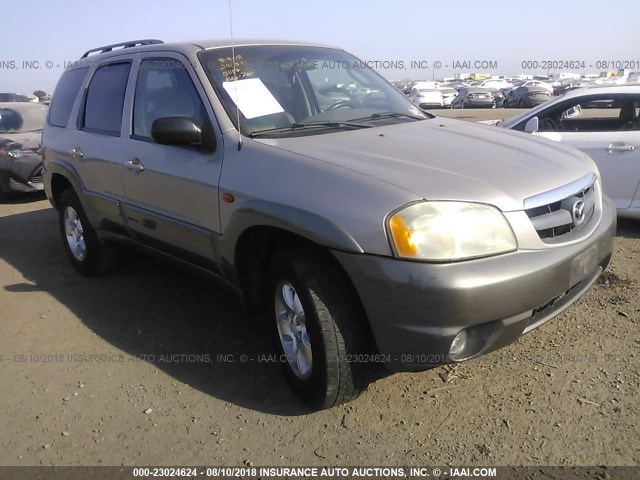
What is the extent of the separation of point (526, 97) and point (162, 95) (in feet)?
82.1

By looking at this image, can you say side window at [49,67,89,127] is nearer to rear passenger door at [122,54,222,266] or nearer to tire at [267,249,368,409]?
rear passenger door at [122,54,222,266]

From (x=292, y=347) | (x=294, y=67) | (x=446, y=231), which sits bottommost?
(x=292, y=347)

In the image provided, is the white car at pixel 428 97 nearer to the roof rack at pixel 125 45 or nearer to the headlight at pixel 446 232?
the roof rack at pixel 125 45

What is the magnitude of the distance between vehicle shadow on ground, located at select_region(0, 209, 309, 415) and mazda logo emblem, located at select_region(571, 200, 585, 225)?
1643mm

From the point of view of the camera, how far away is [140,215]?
384 centimetres

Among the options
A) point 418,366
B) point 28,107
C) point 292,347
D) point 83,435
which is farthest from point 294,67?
point 28,107

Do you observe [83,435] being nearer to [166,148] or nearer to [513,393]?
[166,148]

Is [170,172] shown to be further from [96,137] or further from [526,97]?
[526,97]

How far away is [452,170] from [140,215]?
2.19m

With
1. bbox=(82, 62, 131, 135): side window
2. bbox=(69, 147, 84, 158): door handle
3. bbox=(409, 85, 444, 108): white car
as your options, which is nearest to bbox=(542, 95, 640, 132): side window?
bbox=(82, 62, 131, 135): side window

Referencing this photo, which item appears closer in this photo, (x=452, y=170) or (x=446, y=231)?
(x=446, y=231)

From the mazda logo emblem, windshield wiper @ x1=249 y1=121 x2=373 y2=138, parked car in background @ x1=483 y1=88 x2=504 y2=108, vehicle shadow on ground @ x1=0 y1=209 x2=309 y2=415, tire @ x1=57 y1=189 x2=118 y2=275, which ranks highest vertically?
windshield wiper @ x1=249 y1=121 x2=373 y2=138

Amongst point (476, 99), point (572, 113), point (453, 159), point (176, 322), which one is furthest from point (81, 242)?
point (476, 99)

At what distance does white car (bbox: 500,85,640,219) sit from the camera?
5176 mm
